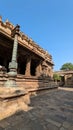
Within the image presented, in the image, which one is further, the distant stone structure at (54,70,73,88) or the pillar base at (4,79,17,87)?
the distant stone structure at (54,70,73,88)

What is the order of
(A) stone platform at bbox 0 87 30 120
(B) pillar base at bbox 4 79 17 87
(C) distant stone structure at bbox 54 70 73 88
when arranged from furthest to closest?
(C) distant stone structure at bbox 54 70 73 88, (B) pillar base at bbox 4 79 17 87, (A) stone platform at bbox 0 87 30 120

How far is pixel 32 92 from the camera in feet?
24.7

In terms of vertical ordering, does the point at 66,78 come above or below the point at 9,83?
above

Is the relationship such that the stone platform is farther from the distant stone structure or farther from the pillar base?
the distant stone structure

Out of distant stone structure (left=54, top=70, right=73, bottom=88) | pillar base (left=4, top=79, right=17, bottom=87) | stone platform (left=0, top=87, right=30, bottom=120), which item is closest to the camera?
stone platform (left=0, top=87, right=30, bottom=120)

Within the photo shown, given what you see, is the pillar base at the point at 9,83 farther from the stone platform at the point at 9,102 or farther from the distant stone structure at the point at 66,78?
the distant stone structure at the point at 66,78

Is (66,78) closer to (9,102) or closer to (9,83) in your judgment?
(9,83)

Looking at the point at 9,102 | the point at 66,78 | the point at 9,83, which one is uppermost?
the point at 66,78

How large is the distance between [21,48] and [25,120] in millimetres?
7364

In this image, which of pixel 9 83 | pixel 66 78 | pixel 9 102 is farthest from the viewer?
pixel 66 78

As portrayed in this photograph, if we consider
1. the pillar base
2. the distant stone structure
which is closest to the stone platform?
the pillar base

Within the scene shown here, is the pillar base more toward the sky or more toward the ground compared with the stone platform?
more toward the sky

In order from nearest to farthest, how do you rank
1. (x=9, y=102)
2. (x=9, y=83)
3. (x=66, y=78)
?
1. (x=9, y=102)
2. (x=9, y=83)
3. (x=66, y=78)

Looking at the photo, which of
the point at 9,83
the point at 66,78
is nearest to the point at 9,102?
the point at 9,83
